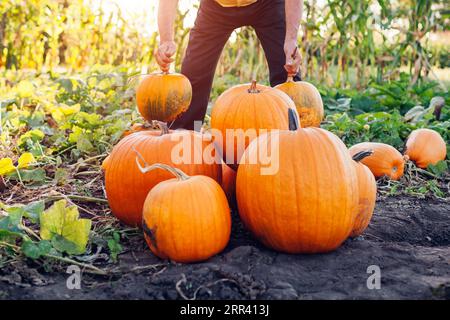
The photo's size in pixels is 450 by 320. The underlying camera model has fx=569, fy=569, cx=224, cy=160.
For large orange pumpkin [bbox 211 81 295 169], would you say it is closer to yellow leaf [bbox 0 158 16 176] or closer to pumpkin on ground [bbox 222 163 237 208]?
pumpkin on ground [bbox 222 163 237 208]

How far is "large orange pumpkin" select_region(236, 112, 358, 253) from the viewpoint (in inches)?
87.4

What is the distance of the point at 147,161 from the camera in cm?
252

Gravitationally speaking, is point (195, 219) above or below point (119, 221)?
above

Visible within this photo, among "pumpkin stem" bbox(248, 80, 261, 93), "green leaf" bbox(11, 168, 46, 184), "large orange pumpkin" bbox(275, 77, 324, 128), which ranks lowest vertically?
"green leaf" bbox(11, 168, 46, 184)

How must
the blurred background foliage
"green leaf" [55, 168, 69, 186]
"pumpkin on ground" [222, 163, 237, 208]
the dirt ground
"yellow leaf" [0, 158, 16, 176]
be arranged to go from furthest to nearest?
the blurred background foliage
"green leaf" [55, 168, 69, 186]
"yellow leaf" [0, 158, 16, 176]
"pumpkin on ground" [222, 163, 237, 208]
the dirt ground

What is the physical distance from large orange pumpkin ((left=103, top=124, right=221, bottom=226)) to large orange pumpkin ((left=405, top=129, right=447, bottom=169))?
171cm

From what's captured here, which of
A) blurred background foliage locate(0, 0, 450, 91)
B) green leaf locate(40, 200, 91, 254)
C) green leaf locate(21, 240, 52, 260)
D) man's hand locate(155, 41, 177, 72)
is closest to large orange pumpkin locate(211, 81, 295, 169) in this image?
man's hand locate(155, 41, 177, 72)

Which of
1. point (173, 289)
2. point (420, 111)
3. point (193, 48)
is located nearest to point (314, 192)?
point (173, 289)

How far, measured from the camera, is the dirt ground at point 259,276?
193 cm

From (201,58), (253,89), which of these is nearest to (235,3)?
(201,58)

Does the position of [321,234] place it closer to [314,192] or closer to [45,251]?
[314,192]
